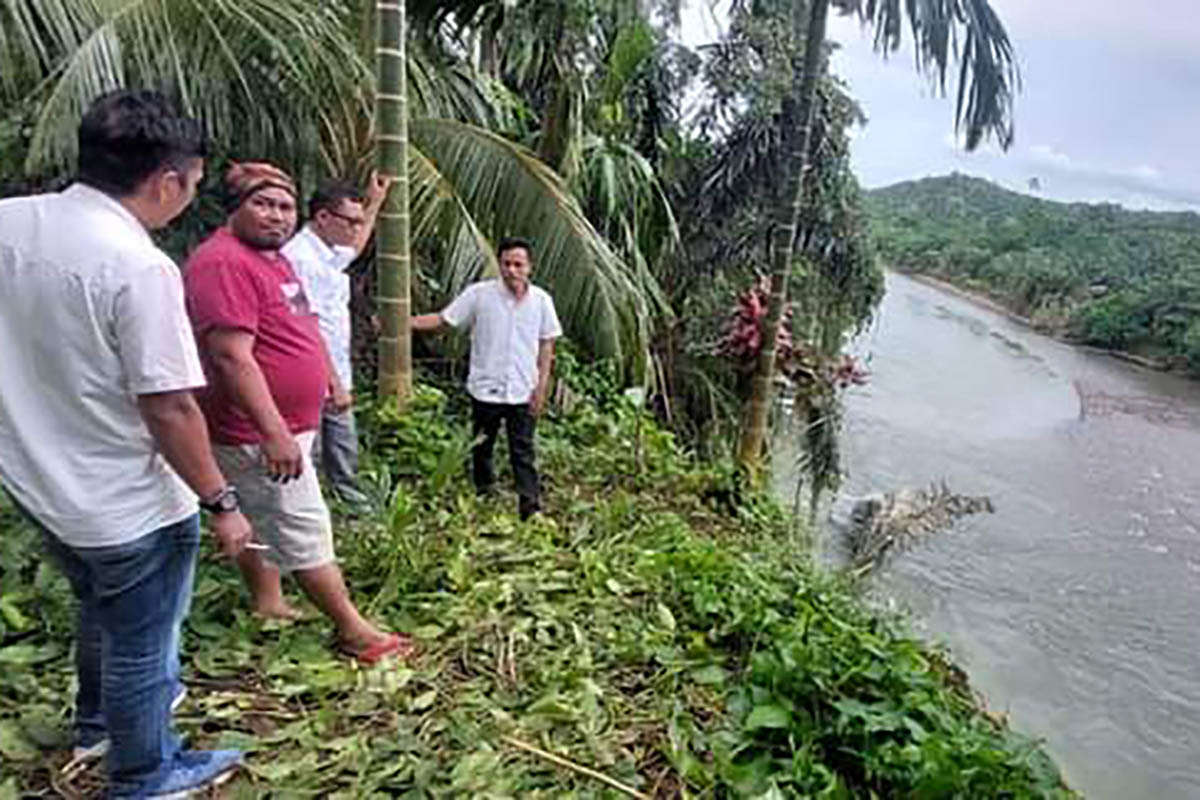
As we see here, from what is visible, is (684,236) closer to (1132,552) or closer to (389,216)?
(389,216)

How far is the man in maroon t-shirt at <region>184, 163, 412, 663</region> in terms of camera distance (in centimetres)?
206

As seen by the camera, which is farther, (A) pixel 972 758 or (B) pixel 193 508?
(A) pixel 972 758

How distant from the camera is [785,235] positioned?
614 centimetres

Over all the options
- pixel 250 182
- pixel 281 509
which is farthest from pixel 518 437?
pixel 250 182

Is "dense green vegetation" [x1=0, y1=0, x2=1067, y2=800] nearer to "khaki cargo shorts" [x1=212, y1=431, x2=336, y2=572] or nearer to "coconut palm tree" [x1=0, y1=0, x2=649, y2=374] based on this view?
"coconut palm tree" [x1=0, y1=0, x2=649, y2=374]

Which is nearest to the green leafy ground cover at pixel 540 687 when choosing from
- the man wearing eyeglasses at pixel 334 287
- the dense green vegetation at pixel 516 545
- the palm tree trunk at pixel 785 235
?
the dense green vegetation at pixel 516 545

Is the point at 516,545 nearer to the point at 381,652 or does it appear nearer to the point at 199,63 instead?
the point at 381,652

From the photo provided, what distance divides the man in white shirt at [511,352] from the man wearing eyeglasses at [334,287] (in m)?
0.61

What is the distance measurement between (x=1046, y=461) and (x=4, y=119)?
543 inches

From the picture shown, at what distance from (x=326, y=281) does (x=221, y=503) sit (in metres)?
1.55

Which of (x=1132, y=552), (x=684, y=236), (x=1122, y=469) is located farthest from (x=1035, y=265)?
(x=684, y=236)

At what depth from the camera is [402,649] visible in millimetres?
2498

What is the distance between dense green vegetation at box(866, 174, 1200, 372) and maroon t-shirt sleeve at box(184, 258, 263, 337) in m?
15.5

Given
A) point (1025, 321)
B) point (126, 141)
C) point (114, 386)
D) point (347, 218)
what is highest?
point (126, 141)
